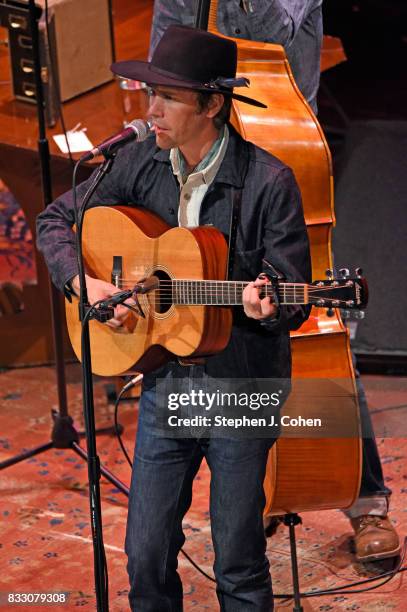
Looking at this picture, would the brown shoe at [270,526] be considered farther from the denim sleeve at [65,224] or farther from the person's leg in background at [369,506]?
the denim sleeve at [65,224]

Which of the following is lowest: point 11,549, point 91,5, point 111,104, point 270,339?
point 11,549

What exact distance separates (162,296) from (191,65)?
2.17 ft

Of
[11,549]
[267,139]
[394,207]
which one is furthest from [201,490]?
[394,207]

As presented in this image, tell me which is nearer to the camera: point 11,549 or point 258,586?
point 258,586

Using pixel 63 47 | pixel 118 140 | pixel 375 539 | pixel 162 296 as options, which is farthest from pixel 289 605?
pixel 63 47

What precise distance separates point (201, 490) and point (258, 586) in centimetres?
175

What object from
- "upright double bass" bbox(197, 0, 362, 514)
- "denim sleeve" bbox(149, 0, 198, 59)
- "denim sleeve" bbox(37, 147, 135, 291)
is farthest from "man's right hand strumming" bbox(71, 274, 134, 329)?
"denim sleeve" bbox(149, 0, 198, 59)

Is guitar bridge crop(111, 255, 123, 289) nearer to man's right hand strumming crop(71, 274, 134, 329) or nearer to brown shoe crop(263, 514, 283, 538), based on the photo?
man's right hand strumming crop(71, 274, 134, 329)

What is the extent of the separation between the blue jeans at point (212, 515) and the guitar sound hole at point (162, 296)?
28 centimetres

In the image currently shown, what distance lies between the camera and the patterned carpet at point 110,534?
12.4 ft

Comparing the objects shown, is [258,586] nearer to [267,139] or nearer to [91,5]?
[267,139]

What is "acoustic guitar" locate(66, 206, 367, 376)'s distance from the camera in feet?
9.00

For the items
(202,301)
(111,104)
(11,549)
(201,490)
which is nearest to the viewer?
(202,301)

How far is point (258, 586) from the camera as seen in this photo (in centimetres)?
289
